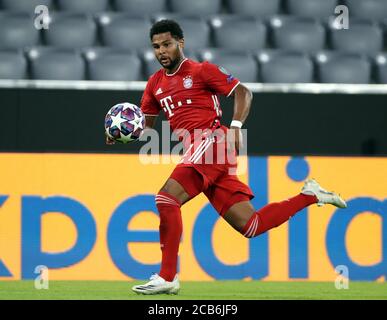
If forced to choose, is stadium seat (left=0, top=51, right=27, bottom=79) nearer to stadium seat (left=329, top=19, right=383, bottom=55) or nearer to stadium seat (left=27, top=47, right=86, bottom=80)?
stadium seat (left=27, top=47, right=86, bottom=80)

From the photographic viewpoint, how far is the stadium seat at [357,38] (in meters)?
10.7

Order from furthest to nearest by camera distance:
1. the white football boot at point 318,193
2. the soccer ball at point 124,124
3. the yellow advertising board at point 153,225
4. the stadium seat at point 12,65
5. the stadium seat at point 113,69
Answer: the stadium seat at point 113,69, the stadium seat at point 12,65, the yellow advertising board at point 153,225, the white football boot at point 318,193, the soccer ball at point 124,124

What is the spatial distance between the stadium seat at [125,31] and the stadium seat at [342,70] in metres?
1.73

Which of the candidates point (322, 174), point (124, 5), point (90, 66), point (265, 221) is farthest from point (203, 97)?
point (124, 5)

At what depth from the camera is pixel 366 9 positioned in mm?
11148

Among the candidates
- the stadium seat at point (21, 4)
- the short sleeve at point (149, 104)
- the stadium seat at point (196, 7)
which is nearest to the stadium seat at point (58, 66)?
the stadium seat at point (21, 4)

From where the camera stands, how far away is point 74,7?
34.3 ft

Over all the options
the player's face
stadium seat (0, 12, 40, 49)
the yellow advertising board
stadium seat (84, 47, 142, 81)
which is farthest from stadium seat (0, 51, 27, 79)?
the player's face

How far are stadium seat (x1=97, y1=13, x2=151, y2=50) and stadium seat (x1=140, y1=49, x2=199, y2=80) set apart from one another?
15.1 inches

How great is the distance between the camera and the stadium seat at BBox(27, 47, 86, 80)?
31.0 ft

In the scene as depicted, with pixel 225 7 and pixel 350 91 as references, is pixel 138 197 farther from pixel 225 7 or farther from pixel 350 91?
pixel 225 7

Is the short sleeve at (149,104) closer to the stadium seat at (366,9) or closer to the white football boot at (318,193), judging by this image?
the white football boot at (318,193)

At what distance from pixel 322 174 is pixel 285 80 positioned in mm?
1609

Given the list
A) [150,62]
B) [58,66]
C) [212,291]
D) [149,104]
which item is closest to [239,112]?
[149,104]
